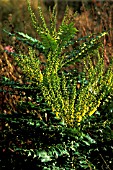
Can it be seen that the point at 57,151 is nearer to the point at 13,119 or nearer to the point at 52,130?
the point at 52,130

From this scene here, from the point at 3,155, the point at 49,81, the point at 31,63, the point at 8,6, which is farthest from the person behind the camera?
the point at 8,6

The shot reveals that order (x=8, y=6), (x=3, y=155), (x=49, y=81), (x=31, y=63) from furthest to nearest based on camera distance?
(x=8, y=6) → (x=3, y=155) → (x=31, y=63) → (x=49, y=81)

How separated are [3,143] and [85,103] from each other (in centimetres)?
151

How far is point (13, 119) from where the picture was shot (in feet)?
7.20

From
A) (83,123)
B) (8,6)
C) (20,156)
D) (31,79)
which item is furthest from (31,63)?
(8,6)

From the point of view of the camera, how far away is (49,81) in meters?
1.93

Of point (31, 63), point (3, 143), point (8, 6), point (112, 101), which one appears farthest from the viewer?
point (8, 6)

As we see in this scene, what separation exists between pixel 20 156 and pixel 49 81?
1.06m

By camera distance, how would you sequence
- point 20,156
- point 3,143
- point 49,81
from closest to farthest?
1. point 49,81
2. point 20,156
3. point 3,143

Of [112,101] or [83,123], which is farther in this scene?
[112,101]

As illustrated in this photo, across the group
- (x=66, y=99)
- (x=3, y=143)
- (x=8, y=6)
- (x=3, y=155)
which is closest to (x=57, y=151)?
(x=66, y=99)

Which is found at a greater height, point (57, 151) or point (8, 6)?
point (8, 6)

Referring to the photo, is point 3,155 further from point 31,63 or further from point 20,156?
point 31,63

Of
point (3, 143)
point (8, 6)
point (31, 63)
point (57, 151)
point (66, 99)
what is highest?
point (8, 6)
